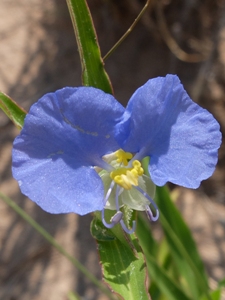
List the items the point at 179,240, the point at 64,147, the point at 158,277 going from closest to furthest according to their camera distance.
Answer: the point at 64,147, the point at 158,277, the point at 179,240

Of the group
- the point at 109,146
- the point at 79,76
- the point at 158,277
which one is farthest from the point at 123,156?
the point at 79,76

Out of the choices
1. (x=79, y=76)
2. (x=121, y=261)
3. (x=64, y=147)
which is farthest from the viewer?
(x=79, y=76)

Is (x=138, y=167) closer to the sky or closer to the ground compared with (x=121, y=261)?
closer to the sky

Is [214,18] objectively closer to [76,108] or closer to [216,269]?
[216,269]

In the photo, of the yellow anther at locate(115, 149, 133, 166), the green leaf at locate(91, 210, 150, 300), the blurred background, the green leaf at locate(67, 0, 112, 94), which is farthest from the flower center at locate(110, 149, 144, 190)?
the blurred background

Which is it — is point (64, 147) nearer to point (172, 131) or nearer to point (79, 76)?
point (172, 131)

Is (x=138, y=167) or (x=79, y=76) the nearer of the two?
(x=138, y=167)

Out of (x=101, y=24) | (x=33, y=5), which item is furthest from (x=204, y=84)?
(x=33, y=5)
